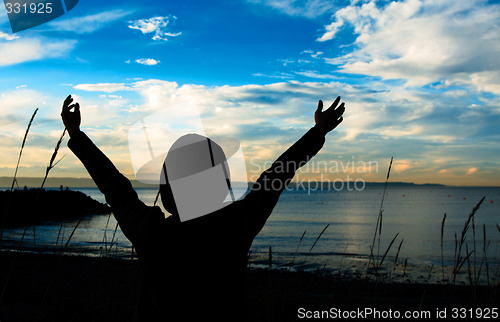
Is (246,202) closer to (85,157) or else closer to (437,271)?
(85,157)

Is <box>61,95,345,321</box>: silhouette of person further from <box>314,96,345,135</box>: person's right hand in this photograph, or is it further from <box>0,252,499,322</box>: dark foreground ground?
<box>314,96,345,135</box>: person's right hand

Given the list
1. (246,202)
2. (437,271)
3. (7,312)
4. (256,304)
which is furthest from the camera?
(437,271)

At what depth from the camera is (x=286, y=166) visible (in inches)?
54.6

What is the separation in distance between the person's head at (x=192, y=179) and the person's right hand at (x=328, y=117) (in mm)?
639

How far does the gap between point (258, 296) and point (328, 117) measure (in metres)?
3.32

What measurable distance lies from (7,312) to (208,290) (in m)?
5.66

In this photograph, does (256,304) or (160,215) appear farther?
(256,304)

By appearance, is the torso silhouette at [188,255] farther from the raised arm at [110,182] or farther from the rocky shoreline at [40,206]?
the rocky shoreline at [40,206]

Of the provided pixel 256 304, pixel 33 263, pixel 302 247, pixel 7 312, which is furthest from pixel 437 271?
pixel 33 263

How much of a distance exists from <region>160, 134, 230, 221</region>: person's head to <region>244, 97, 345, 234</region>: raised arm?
16 cm

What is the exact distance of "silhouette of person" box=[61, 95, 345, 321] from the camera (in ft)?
3.63

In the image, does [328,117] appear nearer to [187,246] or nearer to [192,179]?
[192,179]

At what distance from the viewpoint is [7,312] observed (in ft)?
15.9

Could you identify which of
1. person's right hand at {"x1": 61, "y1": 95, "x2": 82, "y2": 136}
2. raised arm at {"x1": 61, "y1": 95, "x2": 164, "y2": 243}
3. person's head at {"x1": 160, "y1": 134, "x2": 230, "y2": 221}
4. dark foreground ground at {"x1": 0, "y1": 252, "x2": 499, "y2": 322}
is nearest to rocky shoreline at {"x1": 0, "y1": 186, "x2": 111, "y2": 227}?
dark foreground ground at {"x1": 0, "y1": 252, "x2": 499, "y2": 322}
